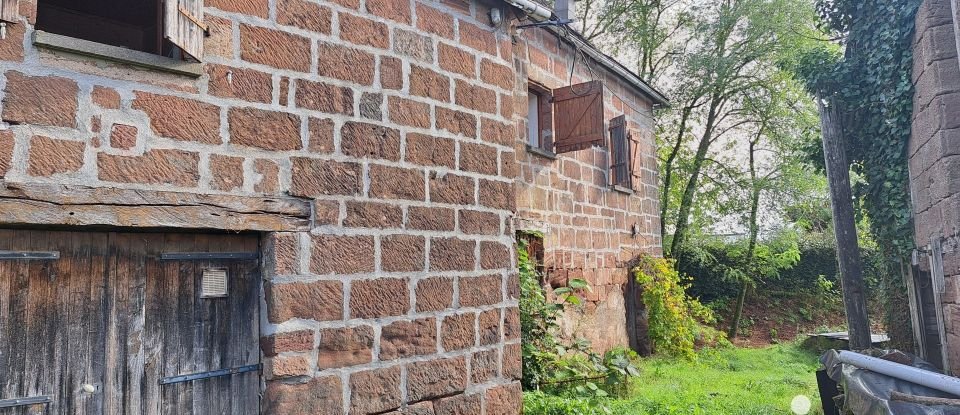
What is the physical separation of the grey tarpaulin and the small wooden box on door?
3565 millimetres

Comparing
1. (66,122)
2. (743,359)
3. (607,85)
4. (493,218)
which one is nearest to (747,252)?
(743,359)

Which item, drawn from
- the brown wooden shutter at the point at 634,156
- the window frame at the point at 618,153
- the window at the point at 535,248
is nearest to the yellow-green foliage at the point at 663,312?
the brown wooden shutter at the point at 634,156

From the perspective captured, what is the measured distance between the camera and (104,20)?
18.3ft

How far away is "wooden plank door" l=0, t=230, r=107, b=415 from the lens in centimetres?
230

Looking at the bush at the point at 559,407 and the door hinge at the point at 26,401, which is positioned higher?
the door hinge at the point at 26,401

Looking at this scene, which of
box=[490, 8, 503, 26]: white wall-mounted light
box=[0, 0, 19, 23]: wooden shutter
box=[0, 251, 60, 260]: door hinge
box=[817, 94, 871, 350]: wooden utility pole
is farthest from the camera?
box=[817, 94, 871, 350]: wooden utility pole

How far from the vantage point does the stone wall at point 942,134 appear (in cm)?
461

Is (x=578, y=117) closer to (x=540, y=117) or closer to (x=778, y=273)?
(x=540, y=117)

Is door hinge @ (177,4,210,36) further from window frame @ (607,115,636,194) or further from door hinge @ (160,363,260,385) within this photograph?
window frame @ (607,115,636,194)

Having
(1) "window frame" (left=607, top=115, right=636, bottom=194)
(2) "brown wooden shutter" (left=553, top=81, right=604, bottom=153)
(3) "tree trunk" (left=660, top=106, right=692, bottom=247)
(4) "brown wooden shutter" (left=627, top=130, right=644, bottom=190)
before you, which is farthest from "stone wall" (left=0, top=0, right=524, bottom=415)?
(3) "tree trunk" (left=660, top=106, right=692, bottom=247)

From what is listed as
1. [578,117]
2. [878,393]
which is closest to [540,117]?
[578,117]

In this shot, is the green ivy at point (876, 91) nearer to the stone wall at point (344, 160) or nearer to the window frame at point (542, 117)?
the window frame at point (542, 117)

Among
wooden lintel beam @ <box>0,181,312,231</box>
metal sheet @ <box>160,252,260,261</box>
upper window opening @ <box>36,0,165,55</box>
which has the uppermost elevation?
upper window opening @ <box>36,0,165,55</box>

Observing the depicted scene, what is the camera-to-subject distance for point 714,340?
12.5 metres
